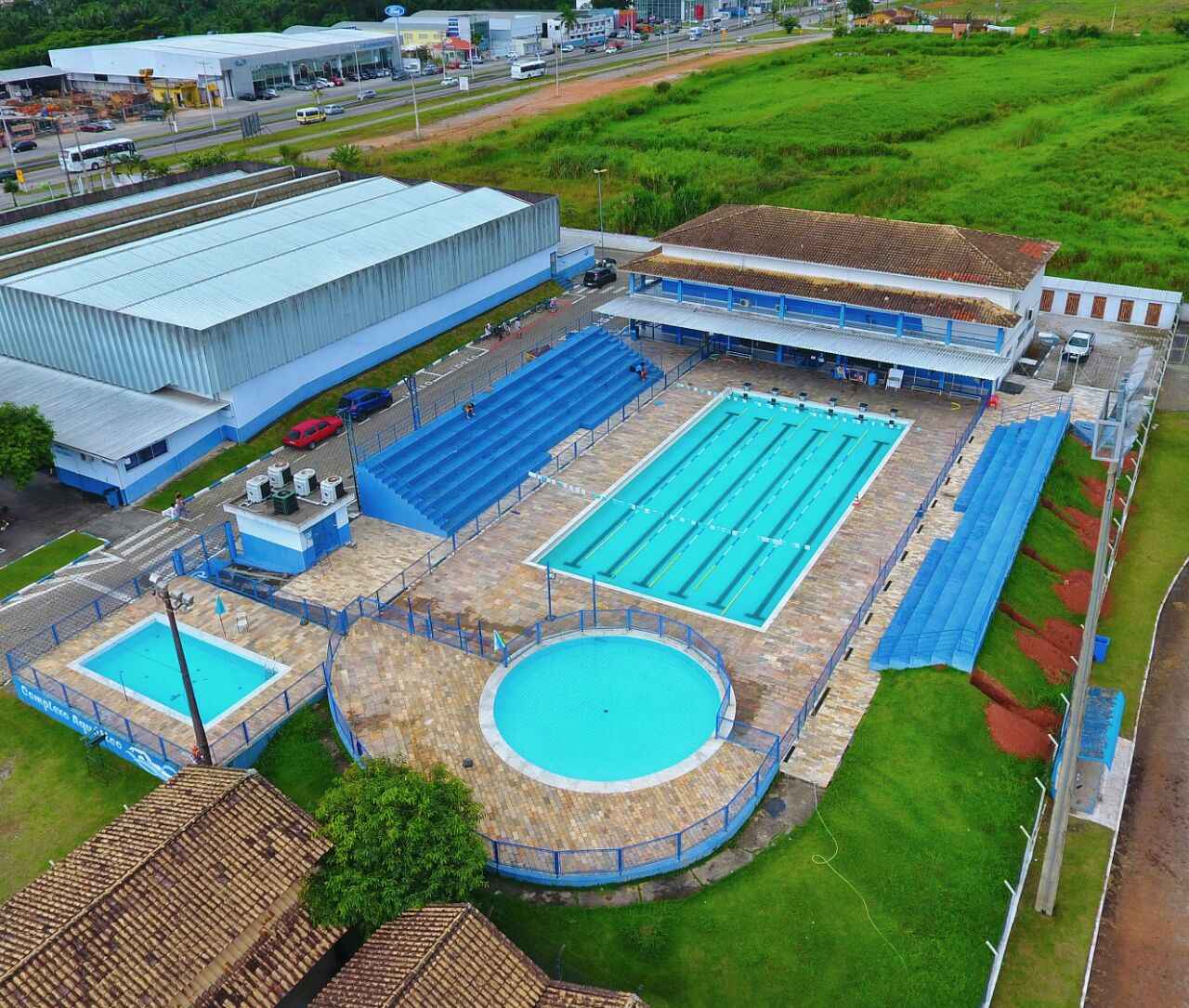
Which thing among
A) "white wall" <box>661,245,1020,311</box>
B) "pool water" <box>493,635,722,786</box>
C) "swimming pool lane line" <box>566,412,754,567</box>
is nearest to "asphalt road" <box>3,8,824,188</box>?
"white wall" <box>661,245,1020,311</box>

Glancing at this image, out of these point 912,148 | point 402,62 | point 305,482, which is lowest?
point 305,482

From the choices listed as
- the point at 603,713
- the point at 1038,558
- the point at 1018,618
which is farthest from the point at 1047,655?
the point at 603,713

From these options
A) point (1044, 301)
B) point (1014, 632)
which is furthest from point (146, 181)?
point (1014, 632)

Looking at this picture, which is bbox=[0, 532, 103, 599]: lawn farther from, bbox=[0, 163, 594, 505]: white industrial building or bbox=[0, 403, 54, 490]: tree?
bbox=[0, 163, 594, 505]: white industrial building

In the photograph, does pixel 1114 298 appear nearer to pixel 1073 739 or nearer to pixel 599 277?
pixel 599 277

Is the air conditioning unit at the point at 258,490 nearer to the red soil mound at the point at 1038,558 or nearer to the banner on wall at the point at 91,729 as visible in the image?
the banner on wall at the point at 91,729

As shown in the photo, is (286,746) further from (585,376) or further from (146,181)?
(146,181)
